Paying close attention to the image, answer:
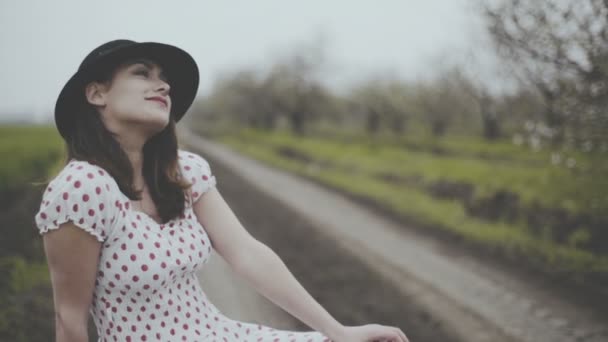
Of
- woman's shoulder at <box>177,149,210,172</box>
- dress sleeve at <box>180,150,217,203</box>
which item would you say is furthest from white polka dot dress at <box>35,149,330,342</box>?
woman's shoulder at <box>177,149,210,172</box>

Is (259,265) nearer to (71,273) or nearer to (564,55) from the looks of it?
(71,273)

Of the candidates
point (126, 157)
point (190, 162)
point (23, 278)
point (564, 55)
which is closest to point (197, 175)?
point (190, 162)

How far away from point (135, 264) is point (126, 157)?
400 mm

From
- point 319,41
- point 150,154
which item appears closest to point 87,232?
point 150,154

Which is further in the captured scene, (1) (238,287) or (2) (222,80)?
(2) (222,80)

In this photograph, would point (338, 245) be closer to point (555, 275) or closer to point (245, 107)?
point (555, 275)

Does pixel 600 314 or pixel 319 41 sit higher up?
pixel 319 41

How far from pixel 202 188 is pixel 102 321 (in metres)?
0.61

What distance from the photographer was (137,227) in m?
1.48

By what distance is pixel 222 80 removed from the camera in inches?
2250

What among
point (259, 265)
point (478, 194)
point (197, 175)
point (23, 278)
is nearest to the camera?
point (259, 265)

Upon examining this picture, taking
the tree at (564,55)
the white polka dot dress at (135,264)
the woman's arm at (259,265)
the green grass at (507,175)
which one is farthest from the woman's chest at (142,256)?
the green grass at (507,175)

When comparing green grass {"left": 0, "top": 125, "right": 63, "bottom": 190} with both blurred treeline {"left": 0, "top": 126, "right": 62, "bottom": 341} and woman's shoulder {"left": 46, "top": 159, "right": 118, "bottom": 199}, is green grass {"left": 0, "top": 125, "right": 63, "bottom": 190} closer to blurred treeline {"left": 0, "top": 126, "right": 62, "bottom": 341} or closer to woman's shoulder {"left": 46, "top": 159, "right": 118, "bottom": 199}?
blurred treeline {"left": 0, "top": 126, "right": 62, "bottom": 341}

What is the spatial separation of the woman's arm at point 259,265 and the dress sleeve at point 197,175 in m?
0.03
